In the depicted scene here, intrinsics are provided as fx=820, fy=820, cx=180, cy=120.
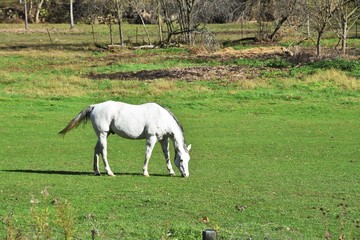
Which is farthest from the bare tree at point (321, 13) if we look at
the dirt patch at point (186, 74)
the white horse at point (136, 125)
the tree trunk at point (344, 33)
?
the white horse at point (136, 125)

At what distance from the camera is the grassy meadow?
41.9 ft

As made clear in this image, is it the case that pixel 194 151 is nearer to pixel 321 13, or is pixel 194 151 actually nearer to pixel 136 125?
pixel 136 125

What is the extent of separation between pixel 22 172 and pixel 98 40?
4364 centimetres

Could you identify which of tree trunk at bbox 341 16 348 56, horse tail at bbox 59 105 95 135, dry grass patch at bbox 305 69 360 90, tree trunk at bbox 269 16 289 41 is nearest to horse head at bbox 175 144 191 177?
horse tail at bbox 59 105 95 135

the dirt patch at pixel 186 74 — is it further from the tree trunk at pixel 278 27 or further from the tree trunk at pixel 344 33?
the tree trunk at pixel 278 27

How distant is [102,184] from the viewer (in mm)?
16188

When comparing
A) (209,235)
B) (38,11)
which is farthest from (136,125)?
(38,11)

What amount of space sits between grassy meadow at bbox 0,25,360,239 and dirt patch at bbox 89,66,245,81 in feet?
0.33

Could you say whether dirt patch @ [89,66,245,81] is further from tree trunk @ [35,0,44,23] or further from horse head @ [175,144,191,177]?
tree trunk @ [35,0,44,23]

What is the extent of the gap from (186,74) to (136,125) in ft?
64.9

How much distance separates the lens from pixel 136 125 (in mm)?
17578

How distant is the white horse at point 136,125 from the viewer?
1743cm

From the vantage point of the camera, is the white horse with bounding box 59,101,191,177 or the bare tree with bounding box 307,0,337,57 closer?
the white horse with bounding box 59,101,191,177

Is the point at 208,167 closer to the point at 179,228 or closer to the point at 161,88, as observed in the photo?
the point at 179,228
